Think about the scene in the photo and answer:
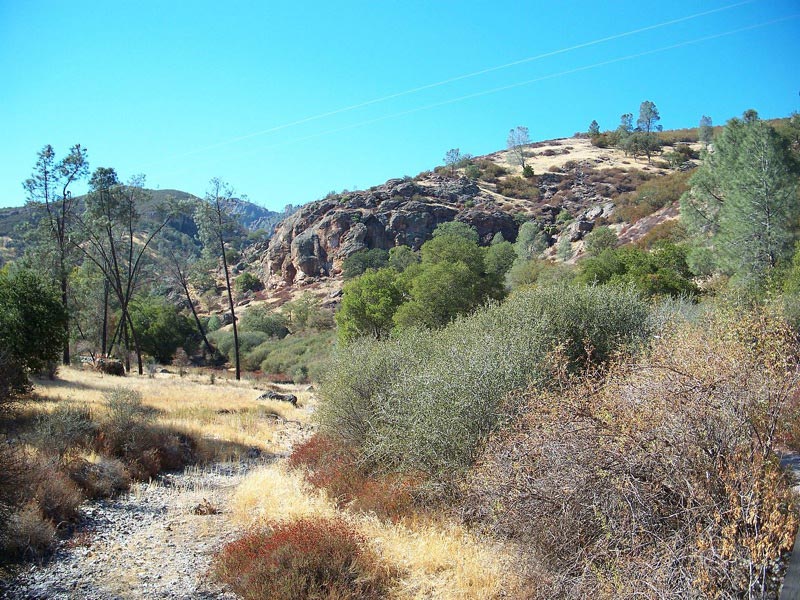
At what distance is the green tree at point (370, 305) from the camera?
36844mm

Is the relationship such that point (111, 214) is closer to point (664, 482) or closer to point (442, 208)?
point (664, 482)

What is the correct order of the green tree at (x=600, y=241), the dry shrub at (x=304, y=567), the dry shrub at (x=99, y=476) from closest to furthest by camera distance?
the dry shrub at (x=304, y=567) → the dry shrub at (x=99, y=476) → the green tree at (x=600, y=241)

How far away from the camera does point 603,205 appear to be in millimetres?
65250

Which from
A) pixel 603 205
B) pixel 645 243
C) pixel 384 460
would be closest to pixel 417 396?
pixel 384 460

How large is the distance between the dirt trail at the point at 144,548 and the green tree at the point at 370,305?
80.3ft

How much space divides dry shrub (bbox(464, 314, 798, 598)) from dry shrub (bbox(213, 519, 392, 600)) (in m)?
2.27

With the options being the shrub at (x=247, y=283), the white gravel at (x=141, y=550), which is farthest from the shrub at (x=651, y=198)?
the shrub at (x=247, y=283)

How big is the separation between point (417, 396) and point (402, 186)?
274 feet

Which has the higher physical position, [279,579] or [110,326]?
[110,326]

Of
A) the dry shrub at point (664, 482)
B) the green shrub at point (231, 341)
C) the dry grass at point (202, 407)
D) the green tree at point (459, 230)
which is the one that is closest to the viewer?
the dry shrub at point (664, 482)

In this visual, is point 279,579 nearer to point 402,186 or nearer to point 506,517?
point 506,517

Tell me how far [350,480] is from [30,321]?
50.4ft

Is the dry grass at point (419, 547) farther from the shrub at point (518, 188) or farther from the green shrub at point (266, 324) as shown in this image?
the shrub at point (518, 188)

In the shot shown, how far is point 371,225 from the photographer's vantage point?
262ft
